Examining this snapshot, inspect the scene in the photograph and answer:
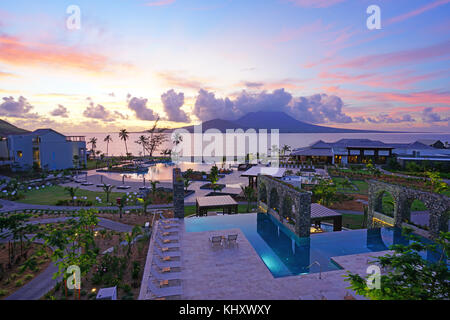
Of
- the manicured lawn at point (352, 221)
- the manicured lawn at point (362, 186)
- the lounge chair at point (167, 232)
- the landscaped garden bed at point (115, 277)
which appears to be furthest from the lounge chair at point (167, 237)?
the manicured lawn at point (362, 186)

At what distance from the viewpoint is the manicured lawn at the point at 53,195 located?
27.8 m

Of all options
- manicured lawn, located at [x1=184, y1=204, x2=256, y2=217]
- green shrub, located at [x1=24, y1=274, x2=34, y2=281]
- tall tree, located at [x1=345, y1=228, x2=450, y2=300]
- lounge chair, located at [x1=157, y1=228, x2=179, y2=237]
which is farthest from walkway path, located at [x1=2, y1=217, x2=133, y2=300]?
tall tree, located at [x1=345, y1=228, x2=450, y2=300]

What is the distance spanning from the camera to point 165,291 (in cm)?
955

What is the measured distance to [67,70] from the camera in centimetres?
2011

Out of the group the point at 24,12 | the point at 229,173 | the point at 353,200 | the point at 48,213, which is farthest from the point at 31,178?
the point at 353,200

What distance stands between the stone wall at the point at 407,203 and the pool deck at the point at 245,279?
447 centimetres

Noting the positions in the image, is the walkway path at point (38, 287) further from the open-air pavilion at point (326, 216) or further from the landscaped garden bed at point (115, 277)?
the open-air pavilion at point (326, 216)

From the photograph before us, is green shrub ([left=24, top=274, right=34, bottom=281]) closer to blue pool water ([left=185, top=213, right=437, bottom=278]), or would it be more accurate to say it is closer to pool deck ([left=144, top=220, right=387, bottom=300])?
pool deck ([left=144, top=220, right=387, bottom=300])

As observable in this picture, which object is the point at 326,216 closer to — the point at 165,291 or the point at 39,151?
the point at 165,291

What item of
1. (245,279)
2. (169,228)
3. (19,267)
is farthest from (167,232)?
(19,267)

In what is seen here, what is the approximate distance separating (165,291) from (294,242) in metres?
9.02

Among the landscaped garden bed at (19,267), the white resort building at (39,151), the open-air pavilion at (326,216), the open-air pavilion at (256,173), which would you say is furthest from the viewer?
the white resort building at (39,151)

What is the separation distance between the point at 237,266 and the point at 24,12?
14.1 m
